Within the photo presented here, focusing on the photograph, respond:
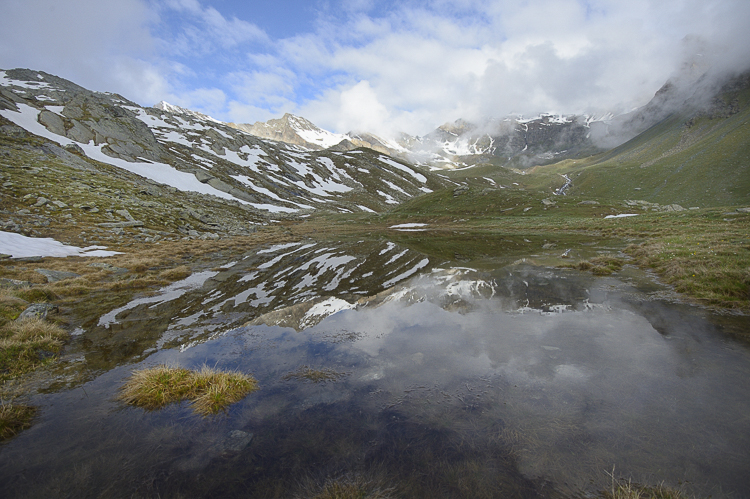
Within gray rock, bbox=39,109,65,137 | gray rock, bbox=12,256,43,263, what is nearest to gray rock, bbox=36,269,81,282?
gray rock, bbox=12,256,43,263

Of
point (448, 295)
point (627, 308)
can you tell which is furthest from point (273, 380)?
point (627, 308)

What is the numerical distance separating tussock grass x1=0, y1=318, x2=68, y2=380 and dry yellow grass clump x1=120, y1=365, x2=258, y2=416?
352cm

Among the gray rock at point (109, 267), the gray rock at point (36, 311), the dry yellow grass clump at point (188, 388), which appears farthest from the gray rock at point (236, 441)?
the gray rock at point (109, 267)

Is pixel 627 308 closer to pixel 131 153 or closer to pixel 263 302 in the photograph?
pixel 263 302

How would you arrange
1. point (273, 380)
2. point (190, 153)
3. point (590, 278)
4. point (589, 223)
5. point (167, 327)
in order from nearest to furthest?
point (273, 380) < point (167, 327) < point (590, 278) < point (589, 223) < point (190, 153)

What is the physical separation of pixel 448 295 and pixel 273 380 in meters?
10.5

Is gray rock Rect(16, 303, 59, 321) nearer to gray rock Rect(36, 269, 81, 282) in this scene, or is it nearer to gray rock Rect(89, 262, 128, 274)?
gray rock Rect(36, 269, 81, 282)

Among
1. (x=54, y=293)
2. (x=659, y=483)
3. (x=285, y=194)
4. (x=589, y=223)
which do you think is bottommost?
(x=659, y=483)

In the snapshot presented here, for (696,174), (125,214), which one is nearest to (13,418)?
(125,214)

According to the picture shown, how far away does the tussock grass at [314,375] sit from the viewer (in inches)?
324

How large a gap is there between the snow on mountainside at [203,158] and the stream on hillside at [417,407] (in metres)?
80.2

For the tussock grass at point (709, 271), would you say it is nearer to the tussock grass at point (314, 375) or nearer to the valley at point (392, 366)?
the valley at point (392, 366)

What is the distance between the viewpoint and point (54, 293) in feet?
48.5

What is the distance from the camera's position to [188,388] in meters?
7.54
